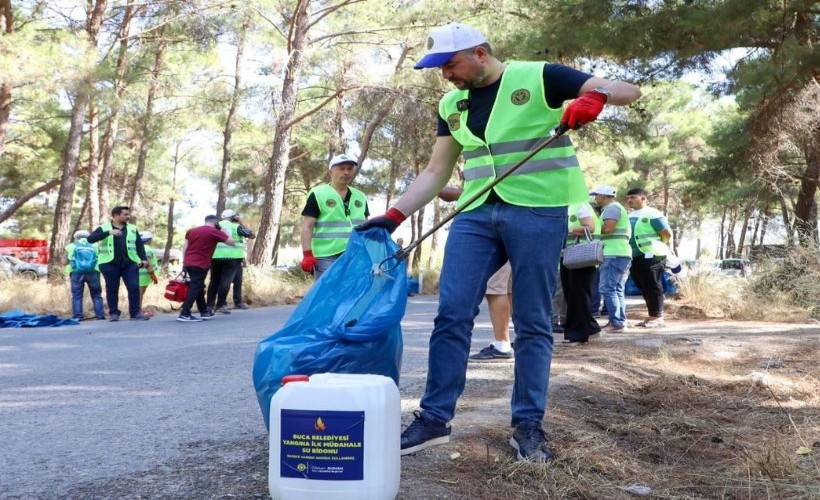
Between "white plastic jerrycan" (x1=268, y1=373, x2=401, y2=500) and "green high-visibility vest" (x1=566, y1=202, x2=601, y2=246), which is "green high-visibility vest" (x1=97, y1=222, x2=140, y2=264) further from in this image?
"white plastic jerrycan" (x1=268, y1=373, x2=401, y2=500)

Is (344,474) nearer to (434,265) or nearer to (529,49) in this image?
(529,49)

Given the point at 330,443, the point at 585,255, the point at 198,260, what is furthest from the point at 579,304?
the point at 198,260

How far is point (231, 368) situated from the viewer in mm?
6168

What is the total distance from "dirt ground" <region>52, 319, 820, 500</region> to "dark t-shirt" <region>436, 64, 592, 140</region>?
1339 millimetres

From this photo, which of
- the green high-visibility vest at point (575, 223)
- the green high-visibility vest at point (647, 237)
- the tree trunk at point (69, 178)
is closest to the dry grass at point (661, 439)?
the green high-visibility vest at point (575, 223)

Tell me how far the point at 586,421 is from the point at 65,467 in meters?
2.45

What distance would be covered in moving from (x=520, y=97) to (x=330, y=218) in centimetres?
320

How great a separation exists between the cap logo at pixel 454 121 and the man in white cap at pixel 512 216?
75 mm

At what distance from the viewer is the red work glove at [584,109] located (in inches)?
120

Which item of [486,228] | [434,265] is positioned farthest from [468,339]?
[434,265]

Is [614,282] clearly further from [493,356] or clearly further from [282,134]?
[282,134]

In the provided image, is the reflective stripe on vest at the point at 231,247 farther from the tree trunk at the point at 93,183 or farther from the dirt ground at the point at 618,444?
the tree trunk at the point at 93,183

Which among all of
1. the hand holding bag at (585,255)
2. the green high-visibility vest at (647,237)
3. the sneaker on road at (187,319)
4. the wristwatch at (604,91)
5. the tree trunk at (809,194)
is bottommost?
the sneaker on road at (187,319)

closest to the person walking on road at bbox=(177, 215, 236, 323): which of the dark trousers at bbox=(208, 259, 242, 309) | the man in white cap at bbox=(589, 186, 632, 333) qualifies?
the dark trousers at bbox=(208, 259, 242, 309)
